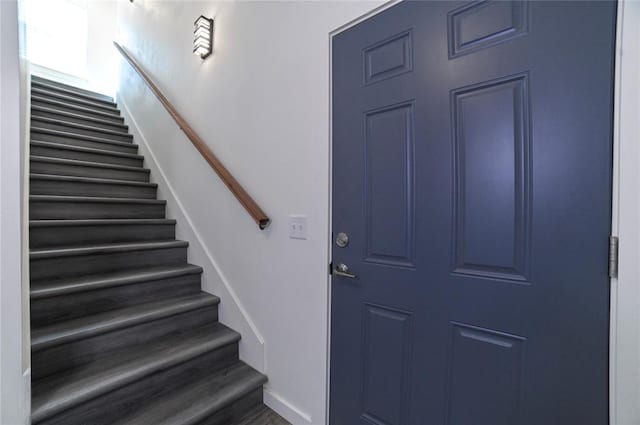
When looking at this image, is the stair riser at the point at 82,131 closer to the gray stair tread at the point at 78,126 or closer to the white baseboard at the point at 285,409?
the gray stair tread at the point at 78,126

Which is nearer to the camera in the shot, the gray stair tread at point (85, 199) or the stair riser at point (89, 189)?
the gray stair tread at point (85, 199)

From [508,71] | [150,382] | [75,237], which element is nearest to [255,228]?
[150,382]

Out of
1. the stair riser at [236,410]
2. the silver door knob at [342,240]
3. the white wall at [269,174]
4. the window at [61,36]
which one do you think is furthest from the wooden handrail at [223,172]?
the window at [61,36]

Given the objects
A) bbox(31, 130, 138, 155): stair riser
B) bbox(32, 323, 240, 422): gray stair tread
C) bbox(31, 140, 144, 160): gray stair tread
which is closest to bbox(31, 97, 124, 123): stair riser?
bbox(31, 130, 138, 155): stair riser

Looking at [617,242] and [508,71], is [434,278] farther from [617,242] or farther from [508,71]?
[508,71]

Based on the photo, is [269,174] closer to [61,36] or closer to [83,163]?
[83,163]

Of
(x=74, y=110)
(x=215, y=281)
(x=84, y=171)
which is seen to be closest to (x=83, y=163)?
(x=84, y=171)

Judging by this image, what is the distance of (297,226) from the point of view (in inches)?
55.8

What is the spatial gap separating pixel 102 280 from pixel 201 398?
0.90 metres

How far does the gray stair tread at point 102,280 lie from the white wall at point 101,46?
13.5 feet

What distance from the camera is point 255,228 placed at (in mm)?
1649

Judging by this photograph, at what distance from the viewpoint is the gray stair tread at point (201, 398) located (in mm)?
1218

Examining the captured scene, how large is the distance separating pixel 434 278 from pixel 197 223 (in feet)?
5.89

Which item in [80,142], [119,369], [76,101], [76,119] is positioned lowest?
[119,369]
